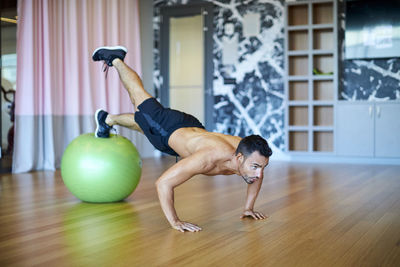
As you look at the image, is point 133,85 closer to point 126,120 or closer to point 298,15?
point 126,120

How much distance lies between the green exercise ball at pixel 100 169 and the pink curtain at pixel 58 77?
1976 mm

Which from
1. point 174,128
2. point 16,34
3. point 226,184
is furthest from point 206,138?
point 16,34

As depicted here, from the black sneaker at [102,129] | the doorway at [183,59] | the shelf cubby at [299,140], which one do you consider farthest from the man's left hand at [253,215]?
the doorway at [183,59]

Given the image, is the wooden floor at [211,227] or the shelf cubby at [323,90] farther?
the shelf cubby at [323,90]

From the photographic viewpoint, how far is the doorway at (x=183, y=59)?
7148mm

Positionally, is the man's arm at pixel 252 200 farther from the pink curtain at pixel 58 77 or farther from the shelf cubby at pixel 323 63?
the shelf cubby at pixel 323 63

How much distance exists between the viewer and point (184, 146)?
8.77 feet

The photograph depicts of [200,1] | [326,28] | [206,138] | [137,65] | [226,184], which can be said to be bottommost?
[226,184]

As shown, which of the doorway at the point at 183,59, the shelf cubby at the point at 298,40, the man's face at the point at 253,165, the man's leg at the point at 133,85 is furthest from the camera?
the doorway at the point at 183,59

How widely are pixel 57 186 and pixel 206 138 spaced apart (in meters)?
2.06

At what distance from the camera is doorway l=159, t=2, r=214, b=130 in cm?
715

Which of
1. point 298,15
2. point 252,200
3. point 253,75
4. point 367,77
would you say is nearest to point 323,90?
point 367,77

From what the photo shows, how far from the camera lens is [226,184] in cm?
425

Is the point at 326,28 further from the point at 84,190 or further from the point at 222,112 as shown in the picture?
the point at 84,190
